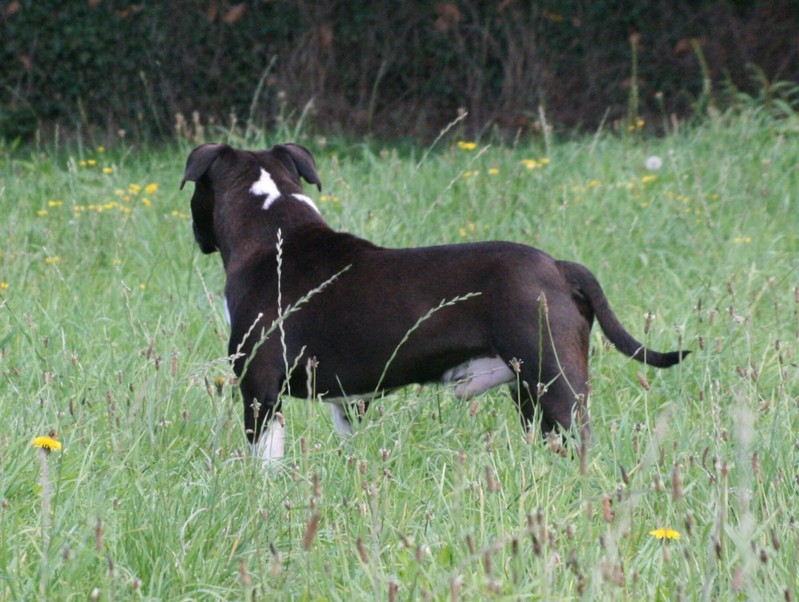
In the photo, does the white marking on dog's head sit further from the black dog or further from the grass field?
the grass field

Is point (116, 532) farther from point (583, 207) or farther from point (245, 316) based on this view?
point (583, 207)

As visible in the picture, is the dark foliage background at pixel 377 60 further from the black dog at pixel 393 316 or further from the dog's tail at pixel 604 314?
the dog's tail at pixel 604 314

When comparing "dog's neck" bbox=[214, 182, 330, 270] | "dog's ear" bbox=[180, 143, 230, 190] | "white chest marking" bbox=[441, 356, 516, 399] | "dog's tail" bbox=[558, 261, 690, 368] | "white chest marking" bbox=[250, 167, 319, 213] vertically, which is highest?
"dog's ear" bbox=[180, 143, 230, 190]

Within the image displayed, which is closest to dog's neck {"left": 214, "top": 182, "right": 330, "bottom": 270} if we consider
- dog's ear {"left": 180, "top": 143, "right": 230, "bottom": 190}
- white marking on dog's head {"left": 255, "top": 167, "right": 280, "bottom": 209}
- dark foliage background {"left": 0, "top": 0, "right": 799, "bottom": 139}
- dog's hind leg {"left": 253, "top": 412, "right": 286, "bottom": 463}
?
white marking on dog's head {"left": 255, "top": 167, "right": 280, "bottom": 209}

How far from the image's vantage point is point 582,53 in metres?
10.1

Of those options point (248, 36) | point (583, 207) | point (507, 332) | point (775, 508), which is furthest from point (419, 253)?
point (248, 36)

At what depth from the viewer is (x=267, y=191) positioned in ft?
13.8

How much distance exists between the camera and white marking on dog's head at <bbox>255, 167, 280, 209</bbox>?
13.7 ft

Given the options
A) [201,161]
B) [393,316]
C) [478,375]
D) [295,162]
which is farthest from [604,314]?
[201,161]

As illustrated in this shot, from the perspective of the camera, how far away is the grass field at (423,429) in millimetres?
2547

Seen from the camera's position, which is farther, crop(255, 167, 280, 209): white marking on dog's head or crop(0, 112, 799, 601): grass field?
crop(255, 167, 280, 209): white marking on dog's head

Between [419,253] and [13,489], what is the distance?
1.38 m

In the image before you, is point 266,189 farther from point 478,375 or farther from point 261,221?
point 478,375

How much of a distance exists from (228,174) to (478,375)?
1.21m
